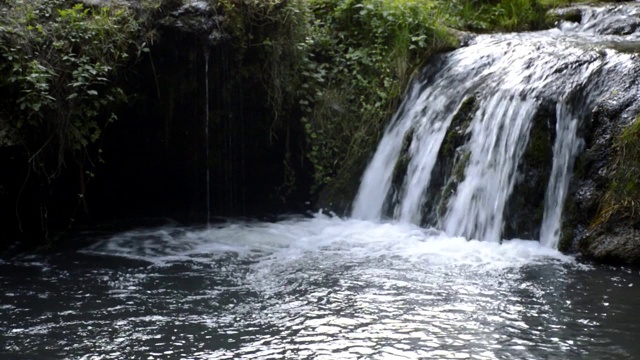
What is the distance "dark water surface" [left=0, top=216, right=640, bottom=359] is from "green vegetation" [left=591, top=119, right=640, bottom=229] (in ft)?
1.62

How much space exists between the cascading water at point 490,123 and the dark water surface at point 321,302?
16.0 inches

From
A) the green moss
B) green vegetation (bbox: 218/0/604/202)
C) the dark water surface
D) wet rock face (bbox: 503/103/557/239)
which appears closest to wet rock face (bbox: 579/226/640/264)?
the dark water surface

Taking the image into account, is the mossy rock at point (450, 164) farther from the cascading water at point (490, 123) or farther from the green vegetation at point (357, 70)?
the green vegetation at point (357, 70)

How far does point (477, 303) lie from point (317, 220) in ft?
11.9

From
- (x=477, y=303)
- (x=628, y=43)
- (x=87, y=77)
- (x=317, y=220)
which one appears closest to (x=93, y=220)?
(x=87, y=77)

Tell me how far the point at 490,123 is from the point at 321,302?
3118mm

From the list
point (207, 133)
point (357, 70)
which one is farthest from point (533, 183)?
point (207, 133)

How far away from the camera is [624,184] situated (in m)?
6.44

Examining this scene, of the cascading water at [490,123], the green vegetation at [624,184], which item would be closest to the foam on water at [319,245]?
the cascading water at [490,123]

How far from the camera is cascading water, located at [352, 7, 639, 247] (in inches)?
278

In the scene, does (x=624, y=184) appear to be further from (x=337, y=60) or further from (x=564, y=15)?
(x=564, y=15)

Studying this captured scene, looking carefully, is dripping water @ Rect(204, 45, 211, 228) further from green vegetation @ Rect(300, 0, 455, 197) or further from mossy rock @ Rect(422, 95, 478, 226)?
mossy rock @ Rect(422, 95, 478, 226)

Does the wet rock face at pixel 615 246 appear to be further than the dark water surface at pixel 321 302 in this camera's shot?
Yes

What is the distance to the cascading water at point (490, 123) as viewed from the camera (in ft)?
23.2
